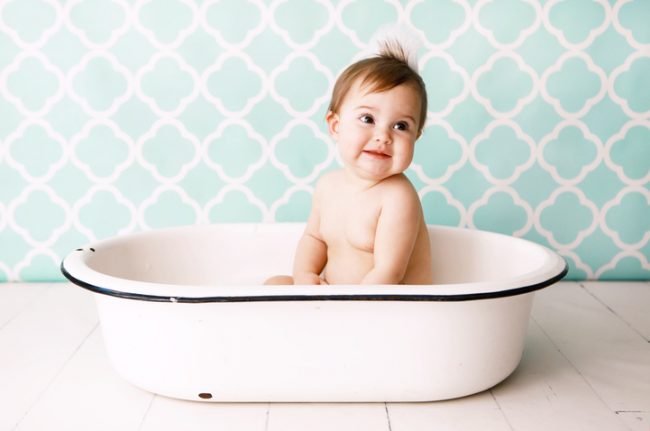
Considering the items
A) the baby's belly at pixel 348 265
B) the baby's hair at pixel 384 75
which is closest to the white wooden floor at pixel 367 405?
the baby's belly at pixel 348 265

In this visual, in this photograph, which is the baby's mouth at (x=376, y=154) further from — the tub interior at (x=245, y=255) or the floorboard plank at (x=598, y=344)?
the floorboard plank at (x=598, y=344)

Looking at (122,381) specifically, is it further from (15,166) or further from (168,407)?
(15,166)

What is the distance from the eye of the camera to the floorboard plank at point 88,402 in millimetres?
1050

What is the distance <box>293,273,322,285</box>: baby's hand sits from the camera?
1.34 meters

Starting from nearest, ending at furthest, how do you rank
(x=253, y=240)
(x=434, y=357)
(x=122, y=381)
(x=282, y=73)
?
(x=434, y=357) < (x=122, y=381) < (x=253, y=240) < (x=282, y=73)

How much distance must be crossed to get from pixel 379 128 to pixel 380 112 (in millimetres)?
27

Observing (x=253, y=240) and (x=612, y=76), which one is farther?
(x=612, y=76)

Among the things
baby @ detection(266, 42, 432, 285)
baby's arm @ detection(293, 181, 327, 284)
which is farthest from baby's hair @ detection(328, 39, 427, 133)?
baby's arm @ detection(293, 181, 327, 284)

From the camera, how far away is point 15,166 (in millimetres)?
1706

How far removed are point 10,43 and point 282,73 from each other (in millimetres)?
645

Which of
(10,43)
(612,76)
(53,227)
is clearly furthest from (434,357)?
(10,43)

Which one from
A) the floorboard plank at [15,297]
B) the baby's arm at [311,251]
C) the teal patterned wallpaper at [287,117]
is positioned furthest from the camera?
the teal patterned wallpaper at [287,117]

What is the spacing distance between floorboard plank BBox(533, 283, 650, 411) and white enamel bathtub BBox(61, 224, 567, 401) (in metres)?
0.18

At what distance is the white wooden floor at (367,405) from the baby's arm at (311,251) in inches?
13.2
